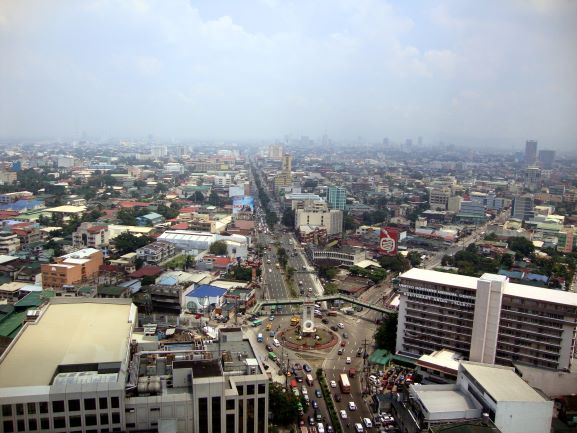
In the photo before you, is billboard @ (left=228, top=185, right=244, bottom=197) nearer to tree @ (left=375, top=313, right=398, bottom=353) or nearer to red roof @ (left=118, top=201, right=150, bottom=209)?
red roof @ (left=118, top=201, right=150, bottom=209)

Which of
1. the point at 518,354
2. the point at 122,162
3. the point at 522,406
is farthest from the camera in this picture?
the point at 122,162

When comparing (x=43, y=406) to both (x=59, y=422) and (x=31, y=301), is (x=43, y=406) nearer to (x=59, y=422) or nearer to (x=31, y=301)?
(x=59, y=422)

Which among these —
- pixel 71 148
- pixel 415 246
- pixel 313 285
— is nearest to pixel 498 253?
pixel 415 246

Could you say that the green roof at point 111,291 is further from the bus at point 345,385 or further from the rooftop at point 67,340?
the bus at point 345,385

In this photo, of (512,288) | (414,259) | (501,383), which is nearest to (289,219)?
(414,259)

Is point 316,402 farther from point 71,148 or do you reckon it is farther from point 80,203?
point 71,148

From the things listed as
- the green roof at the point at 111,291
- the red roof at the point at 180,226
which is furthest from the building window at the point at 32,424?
the red roof at the point at 180,226

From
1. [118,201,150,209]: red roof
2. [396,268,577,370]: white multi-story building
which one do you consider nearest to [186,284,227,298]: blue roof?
[396,268,577,370]: white multi-story building

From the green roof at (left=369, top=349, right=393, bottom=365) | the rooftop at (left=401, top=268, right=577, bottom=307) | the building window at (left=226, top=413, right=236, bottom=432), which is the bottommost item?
the green roof at (left=369, top=349, right=393, bottom=365)
